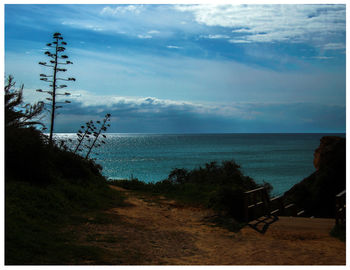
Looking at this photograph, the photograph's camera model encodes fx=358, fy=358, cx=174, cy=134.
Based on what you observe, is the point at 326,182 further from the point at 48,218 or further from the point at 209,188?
the point at 48,218

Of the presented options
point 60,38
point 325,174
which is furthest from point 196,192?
point 60,38

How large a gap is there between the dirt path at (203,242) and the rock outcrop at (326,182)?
6.69m

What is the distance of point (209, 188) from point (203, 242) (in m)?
7.35

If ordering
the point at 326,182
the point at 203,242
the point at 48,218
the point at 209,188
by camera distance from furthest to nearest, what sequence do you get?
the point at 326,182 → the point at 209,188 → the point at 48,218 → the point at 203,242

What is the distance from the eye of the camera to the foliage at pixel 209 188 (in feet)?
36.9

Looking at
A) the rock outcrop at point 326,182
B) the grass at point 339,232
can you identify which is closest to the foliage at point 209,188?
the rock outcrop at point 326,182

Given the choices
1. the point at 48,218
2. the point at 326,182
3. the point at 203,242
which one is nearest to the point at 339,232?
the point at 203,242

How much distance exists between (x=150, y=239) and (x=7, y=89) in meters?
9.96

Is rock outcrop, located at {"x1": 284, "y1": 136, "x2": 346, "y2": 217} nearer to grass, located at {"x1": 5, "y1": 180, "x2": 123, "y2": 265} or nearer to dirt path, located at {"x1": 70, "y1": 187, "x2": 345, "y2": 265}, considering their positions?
dirt path, located at {"x1": 70, "y1": 187, "x2": 345, "y2": 265}

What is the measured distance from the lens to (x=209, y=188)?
1501cm

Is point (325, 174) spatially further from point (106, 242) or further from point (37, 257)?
point (37, 257)

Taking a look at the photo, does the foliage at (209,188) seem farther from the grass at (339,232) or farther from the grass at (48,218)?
the grass at (339,232)
